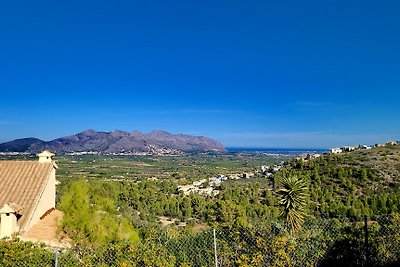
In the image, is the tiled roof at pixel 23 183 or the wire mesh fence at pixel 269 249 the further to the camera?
the tiled roof at pixel 23 183

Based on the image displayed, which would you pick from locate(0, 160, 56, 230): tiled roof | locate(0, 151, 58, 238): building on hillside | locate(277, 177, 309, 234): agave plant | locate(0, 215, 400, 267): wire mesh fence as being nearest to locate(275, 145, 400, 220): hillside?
locate(277, 177, 309, 234): agave plant

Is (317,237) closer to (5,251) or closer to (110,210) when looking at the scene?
(5,251)

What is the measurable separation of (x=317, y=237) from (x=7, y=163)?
12631 millimetres

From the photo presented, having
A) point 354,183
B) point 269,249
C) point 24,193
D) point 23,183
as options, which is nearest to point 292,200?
point 269,249

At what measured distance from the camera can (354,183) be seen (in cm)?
3797

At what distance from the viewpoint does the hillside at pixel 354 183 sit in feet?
95.7

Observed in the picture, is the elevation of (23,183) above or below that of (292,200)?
above

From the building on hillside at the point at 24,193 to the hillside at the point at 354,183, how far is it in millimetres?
21916

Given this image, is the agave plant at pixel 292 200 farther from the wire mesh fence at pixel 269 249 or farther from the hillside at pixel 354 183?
the hillside at pixel 354 183

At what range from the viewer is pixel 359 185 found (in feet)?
123

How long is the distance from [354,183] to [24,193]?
3379 cm

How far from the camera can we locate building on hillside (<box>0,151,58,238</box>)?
11383 millimetres

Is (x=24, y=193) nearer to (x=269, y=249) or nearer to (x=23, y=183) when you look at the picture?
(x=23, y=183)

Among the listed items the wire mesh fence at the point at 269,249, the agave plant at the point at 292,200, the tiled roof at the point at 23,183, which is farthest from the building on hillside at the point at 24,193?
the agave plant at the point at 292,200
